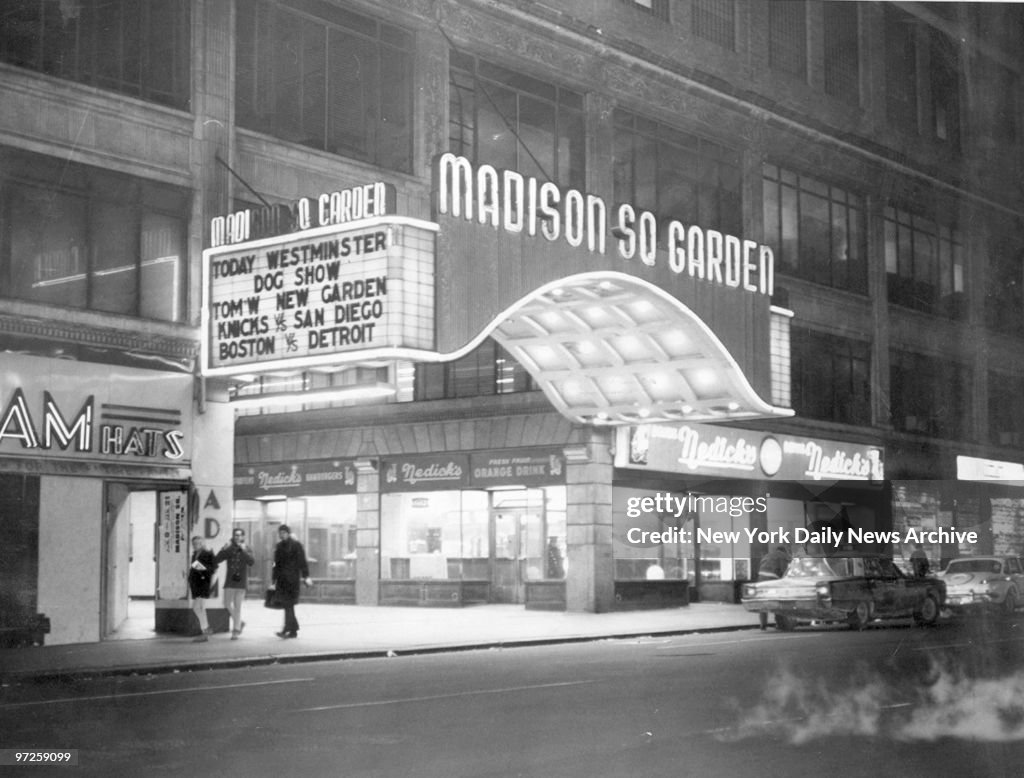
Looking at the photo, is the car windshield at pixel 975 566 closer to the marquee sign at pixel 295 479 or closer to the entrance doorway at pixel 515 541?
the entrance doorway at pixel 515 541

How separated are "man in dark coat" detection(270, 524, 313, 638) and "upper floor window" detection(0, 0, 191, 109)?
331 inches

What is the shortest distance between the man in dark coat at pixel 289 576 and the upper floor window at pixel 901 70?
971 inches

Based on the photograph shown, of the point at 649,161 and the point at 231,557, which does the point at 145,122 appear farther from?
the point at 649,161

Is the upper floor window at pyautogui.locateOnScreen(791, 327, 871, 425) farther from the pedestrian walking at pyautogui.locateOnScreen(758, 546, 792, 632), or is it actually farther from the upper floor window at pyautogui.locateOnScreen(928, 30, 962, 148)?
the pedestrian walking at pyautogui.locateOnScreen(758, 546, 792, 632)

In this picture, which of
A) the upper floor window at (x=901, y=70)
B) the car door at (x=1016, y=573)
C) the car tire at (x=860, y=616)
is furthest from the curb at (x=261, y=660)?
the upper floor window at (x=901, y=70)

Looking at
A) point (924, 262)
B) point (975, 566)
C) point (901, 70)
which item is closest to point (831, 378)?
point (924, 262)

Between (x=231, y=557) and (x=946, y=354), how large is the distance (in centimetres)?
3196

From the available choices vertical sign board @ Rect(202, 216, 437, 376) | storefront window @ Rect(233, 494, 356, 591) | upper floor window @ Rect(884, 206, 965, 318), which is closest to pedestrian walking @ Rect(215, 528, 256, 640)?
vertical sign board @ Rect(202, 216, 437, 376)

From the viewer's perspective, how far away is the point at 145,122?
82.2 feet

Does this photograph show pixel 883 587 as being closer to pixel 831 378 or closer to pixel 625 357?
pixel 625 357

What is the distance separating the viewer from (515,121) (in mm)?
34938

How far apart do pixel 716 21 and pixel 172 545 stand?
23.7 metres

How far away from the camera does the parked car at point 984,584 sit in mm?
33562

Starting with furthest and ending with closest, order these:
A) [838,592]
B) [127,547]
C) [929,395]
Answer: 1. [929,395]
2. [838,592]
3. [127,547]
